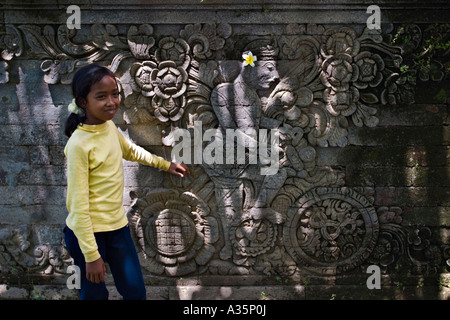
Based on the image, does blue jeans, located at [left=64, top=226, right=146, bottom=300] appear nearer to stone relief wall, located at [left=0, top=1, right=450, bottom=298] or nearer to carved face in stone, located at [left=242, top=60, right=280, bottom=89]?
stone relief wall, located at [left=0, top=1, right=450, bottom=298]

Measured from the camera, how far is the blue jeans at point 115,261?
8.88 feet

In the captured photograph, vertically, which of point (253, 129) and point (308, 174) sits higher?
point (253, 129)

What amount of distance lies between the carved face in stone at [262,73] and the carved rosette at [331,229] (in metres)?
1.13

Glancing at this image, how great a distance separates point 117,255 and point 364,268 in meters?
2.43

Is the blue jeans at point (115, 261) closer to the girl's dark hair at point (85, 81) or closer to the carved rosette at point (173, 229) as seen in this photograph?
the girl's dark hair at point (85, 81)

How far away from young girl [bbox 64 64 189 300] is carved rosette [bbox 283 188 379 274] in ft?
5.48

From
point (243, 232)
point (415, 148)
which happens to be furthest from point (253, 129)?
point (415, 148)

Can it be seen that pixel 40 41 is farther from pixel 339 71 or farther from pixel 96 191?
pixel 339 71

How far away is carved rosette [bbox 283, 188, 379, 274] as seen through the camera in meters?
3.82

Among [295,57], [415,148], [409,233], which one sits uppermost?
[295,57]

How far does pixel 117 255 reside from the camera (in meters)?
2.78

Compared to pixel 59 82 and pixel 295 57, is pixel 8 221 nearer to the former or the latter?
pixel 59 82

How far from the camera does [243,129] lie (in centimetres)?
371

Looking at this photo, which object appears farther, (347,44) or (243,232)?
(243,232)
